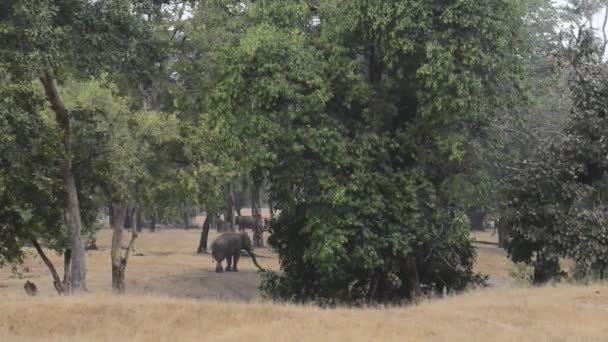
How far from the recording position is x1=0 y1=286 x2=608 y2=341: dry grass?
52.0ft

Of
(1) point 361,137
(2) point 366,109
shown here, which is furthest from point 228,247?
(1) point 361,137

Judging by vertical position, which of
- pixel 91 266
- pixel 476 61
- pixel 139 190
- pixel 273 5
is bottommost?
pixel 91 266

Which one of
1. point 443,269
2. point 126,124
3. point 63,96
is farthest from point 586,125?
point 63,96

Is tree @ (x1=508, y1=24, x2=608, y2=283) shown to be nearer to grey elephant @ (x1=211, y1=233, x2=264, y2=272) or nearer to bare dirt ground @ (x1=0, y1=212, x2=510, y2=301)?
bare dirt ground @ (x1=0, y1=212, x2=510, y2=301)

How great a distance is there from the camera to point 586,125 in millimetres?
24672

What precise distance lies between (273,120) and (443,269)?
9630 millimetres

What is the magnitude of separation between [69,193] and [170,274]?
1443cm

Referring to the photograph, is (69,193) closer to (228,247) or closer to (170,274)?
(170,274)

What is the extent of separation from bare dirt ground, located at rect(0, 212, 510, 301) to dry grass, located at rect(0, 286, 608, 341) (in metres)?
7.37

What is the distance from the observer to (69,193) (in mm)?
21234

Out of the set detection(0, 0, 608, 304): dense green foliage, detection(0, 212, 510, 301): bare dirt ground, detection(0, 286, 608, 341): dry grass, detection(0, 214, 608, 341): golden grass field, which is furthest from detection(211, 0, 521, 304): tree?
detection(0, 212, 510, 301): bare dirt ground

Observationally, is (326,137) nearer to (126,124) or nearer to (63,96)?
(126,124)

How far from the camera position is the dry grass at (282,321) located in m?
15.9

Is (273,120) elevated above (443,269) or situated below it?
above
